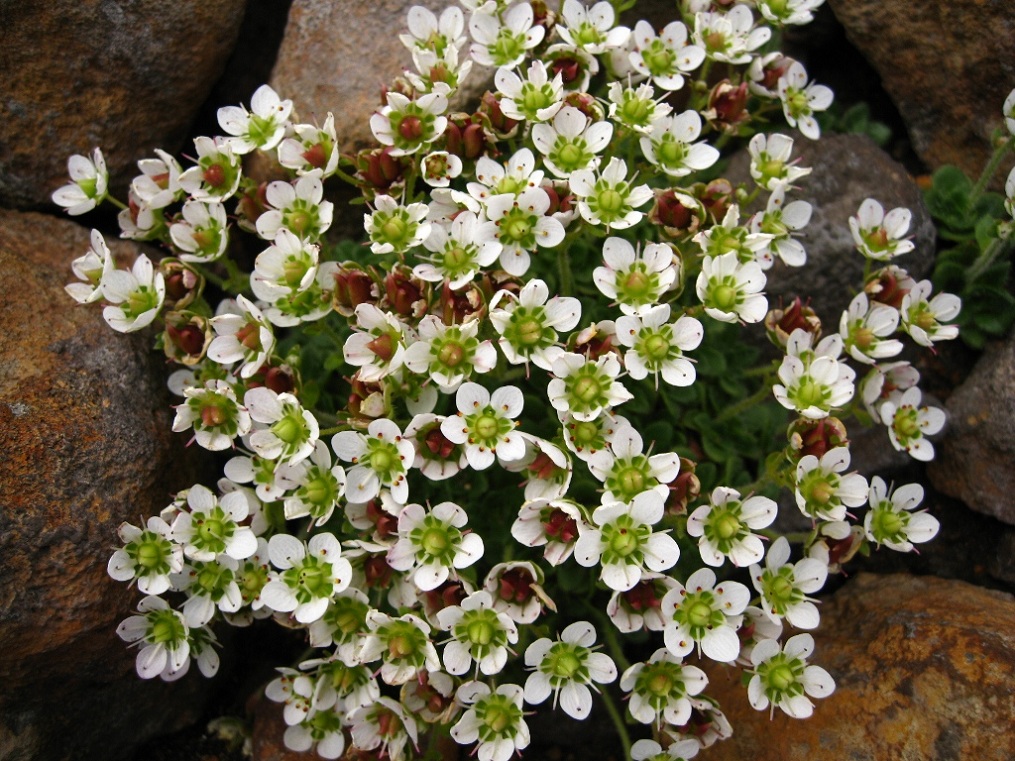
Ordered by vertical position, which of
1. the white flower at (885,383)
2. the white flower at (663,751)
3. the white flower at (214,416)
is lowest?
the white flower at (663,751)

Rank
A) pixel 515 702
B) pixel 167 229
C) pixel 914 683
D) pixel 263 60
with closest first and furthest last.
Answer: pixel 515 702, pixel 914 683, pixel 167 229, pixel 263 60

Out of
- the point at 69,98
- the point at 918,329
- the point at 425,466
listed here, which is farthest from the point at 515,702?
the point at 69,98

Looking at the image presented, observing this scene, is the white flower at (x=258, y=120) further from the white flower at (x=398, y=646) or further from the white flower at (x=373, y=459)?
the white flower at (x=398, y=646)

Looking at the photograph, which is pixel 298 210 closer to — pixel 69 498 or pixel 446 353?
pixel 446 353

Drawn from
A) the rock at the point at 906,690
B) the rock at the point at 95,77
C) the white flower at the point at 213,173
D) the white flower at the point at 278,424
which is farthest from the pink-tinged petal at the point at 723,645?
the rock at the point at 95,77

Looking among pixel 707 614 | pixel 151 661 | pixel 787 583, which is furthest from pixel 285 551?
pixel 787 583

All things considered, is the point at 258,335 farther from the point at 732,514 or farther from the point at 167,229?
the point at 732,514
